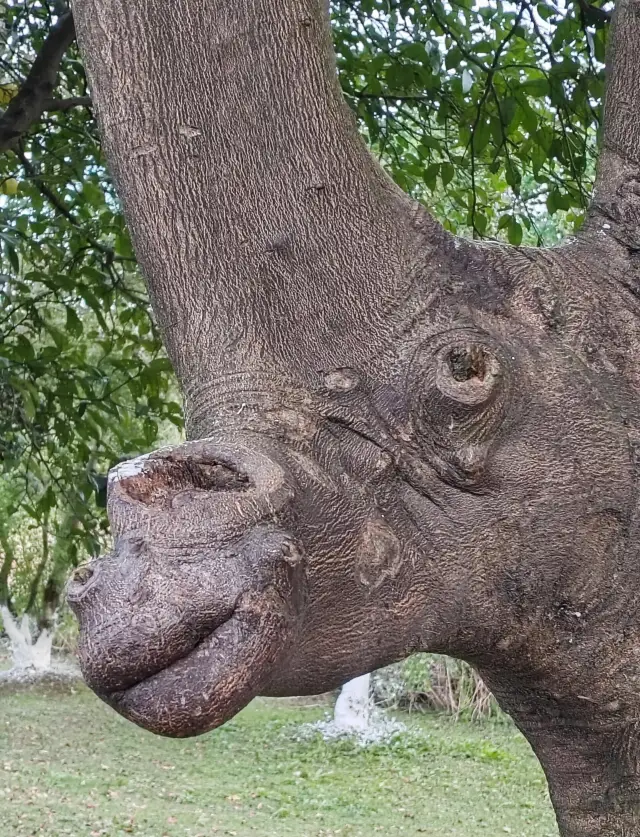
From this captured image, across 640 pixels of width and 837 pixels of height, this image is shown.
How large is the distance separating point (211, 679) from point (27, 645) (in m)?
18.7

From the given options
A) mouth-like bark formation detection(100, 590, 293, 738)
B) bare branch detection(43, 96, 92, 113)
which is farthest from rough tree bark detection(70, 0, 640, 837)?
bare branch detection(43, 96, 92, 113)

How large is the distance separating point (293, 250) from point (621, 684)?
33.4 inches

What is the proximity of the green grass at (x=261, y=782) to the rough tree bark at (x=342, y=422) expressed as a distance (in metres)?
7.75

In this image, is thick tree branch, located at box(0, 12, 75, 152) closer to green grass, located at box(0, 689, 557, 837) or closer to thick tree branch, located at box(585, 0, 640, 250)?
thick tree branch, located at box(585, 0, 640, 250)

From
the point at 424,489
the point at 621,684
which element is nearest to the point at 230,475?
the point at 424,489

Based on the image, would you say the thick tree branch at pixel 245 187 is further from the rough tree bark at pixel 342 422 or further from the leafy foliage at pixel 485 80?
the leafy foliage at pixel 485 80

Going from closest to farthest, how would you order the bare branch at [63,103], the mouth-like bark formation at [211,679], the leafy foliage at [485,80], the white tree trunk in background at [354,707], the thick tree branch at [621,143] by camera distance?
the mouth-like bark formation at [211,679], the thick tree branch at [621,143], the leafy foliage at [485,80], the bare branch at [63,103], the white tree trunk in background at [354,707]

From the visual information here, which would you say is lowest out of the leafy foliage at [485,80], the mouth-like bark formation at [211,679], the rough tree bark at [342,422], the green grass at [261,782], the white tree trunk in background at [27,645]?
the green grass at [261,782]

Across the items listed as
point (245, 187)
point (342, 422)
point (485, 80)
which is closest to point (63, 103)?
point (485, 80)

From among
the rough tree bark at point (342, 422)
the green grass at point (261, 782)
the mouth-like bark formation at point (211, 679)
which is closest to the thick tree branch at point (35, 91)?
the rough tree bark at point (342, 422)

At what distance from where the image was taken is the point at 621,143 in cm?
178

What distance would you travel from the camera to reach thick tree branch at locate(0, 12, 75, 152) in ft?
13.0

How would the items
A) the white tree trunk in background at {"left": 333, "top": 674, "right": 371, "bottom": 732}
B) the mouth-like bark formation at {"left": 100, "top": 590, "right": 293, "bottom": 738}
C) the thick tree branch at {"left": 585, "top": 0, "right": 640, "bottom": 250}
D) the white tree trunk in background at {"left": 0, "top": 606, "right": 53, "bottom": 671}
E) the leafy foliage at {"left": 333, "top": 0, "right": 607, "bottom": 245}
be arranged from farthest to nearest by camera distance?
1. the white tree trunk in background at {"left": 0, "top": 606, "right": 53, "bottom": 671}
2. the white tree trunk in background at {"left": 333, "top": 674, "right": 371, "bottom": 732}
3. the leafy foliage at {"left": 333, "top": 0, "right": 607, "bottom": 245}
4. the thick tree branch at {"left": 585, "top": 0, "right": 640, "bottom": 250}
5. the mouth-like bark formation at {"left": 100, "top": 590, "right": 293, "bottom": 738}

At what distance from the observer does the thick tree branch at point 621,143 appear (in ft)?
5.68
